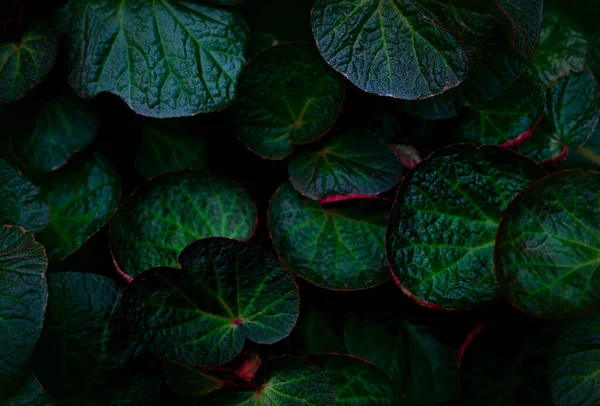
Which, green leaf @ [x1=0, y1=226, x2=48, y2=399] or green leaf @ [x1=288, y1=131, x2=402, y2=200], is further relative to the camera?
green leaf @ [x1=288, y1=131, x2=402, y2=200]

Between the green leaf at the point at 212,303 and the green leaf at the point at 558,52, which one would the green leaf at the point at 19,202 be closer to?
the green leaf at the point at 212,303

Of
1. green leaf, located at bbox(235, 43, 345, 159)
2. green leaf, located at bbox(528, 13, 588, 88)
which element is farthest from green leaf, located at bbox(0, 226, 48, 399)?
green leaf, located at bbox(528, 13, 588, 88)

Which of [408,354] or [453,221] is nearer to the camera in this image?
[453,221]

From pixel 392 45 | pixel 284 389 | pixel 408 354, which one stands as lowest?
pixel 408 354

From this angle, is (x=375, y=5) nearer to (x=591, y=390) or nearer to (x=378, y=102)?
(x=378, y=102)

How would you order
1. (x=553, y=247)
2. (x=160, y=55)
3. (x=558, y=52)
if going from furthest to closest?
1. (x=558, y=52)
2. (x=160, y=55)
3. (x=553, y=247)

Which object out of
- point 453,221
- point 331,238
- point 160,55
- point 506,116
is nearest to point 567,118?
point 506,116

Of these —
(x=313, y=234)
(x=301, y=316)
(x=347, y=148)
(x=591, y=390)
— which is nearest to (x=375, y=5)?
(x=347, y=148)

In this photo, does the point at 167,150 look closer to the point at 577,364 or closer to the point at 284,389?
the point at 284,389

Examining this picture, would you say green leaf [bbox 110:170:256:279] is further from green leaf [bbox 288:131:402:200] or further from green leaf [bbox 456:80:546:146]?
green leaf [bbox 456:80:546:146]
